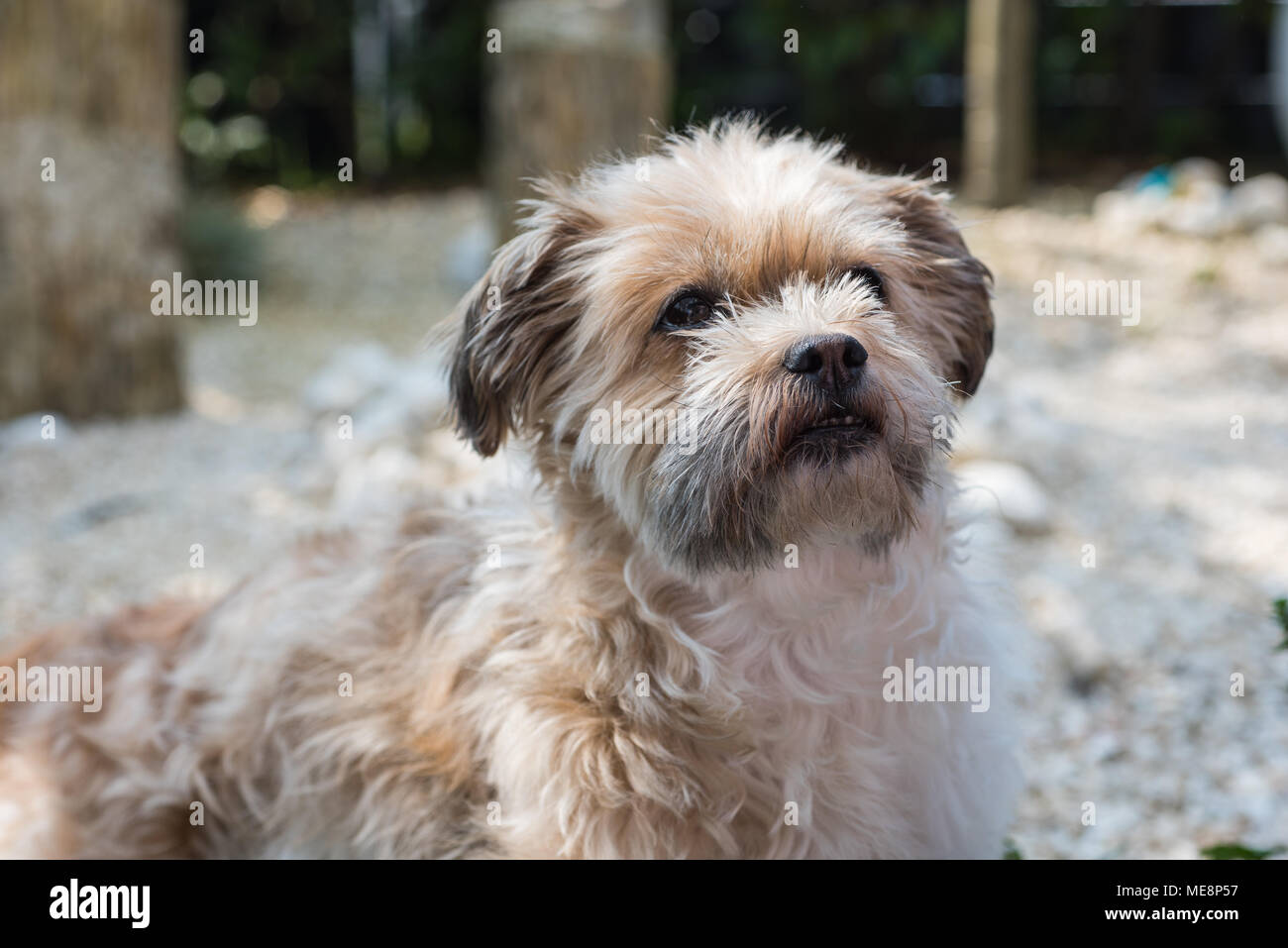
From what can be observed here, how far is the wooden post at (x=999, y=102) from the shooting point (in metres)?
9.59

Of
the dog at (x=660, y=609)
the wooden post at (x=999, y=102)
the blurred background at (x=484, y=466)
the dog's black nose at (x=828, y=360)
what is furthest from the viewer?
the wooden post at (x=999, y=102)

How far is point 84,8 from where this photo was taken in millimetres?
6125

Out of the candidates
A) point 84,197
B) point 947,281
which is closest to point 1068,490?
point 947,281

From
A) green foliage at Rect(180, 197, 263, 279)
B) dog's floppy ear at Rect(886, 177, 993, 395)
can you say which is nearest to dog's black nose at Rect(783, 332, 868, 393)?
dog's floppy ear at Rect(886, 177, 993, 395)

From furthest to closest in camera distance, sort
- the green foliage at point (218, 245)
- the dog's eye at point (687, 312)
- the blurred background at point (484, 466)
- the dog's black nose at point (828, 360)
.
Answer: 1. the green foliage at point (218, 245)
2. the blurred background at point (484, 466)
3. the dog's eye at point (687, 312)
4. the dog's black nose at point (828, 360)

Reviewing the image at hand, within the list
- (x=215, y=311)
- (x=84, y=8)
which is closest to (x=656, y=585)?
(x=84, y=8)

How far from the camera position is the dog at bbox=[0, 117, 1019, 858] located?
2.30 meters

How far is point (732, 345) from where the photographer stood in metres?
2.28

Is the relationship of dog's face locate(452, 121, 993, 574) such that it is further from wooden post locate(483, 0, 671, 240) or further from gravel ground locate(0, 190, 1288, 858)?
wooden post locate(483, 0, 671, 240)

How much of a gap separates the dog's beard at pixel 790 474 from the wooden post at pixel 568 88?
396 centimetres

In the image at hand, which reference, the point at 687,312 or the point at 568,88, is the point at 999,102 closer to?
the point at 568,88

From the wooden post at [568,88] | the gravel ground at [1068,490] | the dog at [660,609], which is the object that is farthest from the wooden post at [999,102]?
the dog at [660,609]

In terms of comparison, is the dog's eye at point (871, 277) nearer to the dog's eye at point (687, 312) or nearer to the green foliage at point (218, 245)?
the dog's eye at point (687, 312)

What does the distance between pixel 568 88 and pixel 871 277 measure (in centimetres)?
397
